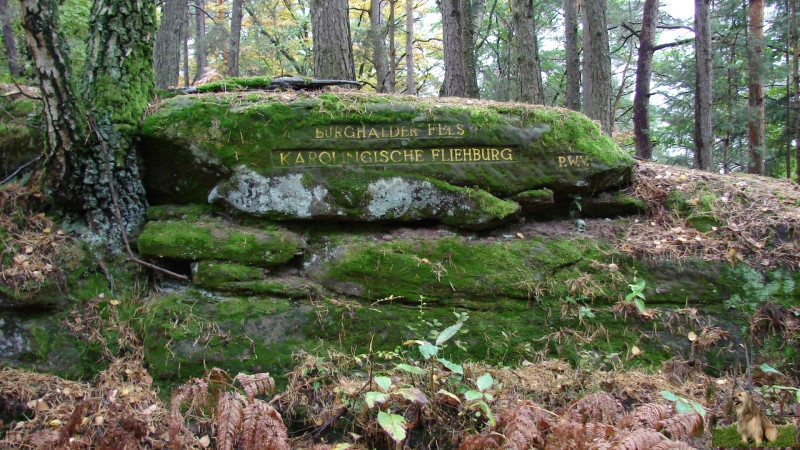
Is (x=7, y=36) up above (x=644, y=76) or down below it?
above

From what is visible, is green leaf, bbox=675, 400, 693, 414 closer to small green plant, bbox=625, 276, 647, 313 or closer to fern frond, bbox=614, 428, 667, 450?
fern frond, bbox=614, 428, 667, 450

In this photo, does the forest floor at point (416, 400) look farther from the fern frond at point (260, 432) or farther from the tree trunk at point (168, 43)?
the tree trunk at point (168, 43)

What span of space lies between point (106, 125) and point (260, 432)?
10.9 feet

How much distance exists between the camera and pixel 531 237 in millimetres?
5016

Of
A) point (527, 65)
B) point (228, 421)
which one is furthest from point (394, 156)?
point (527, 65)

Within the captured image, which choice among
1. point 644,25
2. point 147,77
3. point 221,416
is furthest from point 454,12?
point 221,416

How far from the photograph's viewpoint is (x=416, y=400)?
2.85 m

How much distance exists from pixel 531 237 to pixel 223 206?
3.02m

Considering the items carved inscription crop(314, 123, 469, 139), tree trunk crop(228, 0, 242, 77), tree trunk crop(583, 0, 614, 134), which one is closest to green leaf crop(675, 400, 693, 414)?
carved inscription crop(314, 123, 469, 139)

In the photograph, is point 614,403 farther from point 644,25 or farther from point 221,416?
point 644,25

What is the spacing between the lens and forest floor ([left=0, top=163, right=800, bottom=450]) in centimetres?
278

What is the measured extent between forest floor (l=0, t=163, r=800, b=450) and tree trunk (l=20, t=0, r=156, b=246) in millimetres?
428

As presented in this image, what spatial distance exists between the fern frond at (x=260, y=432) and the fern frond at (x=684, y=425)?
6.84 feet

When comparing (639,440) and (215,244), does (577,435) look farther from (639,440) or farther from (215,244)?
(215,244)
